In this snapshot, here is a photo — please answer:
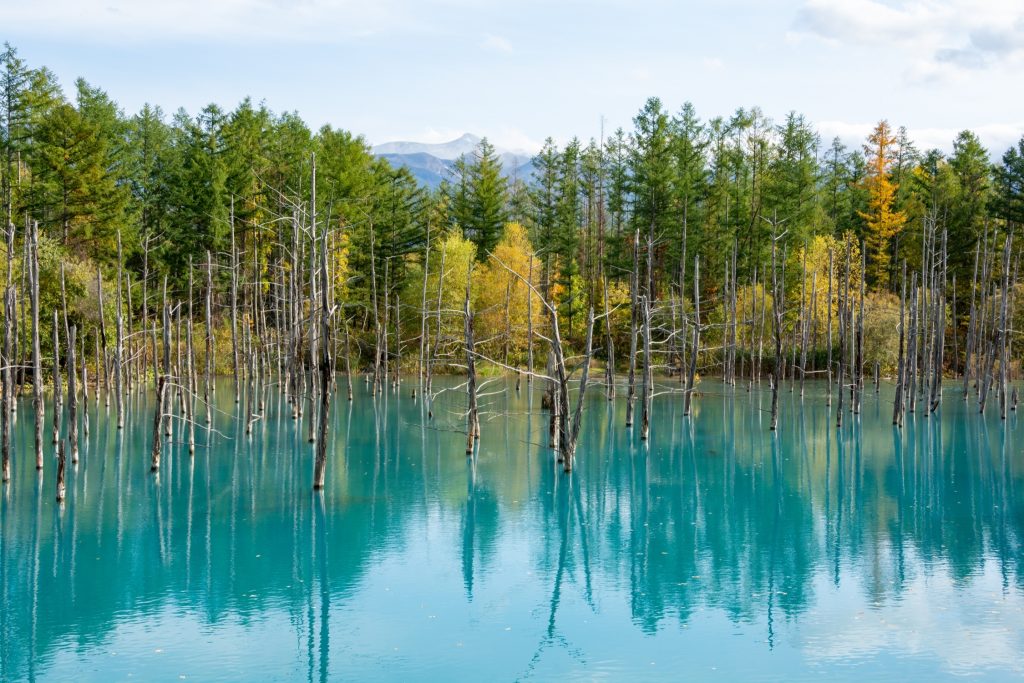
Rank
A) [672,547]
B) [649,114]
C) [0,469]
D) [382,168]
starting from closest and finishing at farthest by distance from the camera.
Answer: [672,547], [0,469], [649,114], [382,168]

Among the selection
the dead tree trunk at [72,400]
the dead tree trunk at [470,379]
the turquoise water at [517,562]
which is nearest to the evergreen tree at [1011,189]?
the turquoise water at [517,562]

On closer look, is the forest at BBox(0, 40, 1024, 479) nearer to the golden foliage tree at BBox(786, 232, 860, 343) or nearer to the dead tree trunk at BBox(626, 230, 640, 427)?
the golden foliage tree at BBox(786, 232, 860, 343)

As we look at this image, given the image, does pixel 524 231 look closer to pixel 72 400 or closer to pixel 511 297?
pixel 511 297

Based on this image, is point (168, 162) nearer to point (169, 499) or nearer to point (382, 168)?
point (382, 168)

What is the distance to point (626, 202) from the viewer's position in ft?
170

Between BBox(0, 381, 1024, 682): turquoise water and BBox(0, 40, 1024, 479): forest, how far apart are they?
49.8 feet

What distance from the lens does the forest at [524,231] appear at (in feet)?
135

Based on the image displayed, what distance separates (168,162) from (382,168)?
11.1 meters

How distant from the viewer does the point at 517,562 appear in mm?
16469

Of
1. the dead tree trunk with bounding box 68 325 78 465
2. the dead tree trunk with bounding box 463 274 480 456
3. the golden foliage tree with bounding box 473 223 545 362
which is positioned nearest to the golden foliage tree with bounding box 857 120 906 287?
the golden foliage tree with bounding box 473 223 545 362

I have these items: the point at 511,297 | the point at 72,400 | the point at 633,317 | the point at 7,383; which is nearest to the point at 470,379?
the point at 633,317

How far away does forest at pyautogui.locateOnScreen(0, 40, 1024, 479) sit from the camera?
4100 cm

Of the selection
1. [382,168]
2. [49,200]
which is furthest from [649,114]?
[49,200]

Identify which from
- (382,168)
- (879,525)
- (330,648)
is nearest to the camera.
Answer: (330,648)
